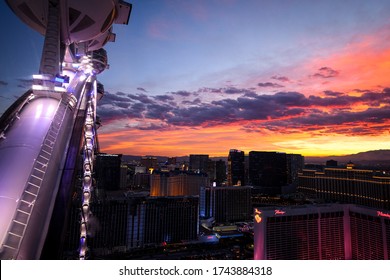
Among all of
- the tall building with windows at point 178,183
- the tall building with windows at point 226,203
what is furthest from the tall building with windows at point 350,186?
the tall building with windows at point 178,183

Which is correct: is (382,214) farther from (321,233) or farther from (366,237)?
(321,233)

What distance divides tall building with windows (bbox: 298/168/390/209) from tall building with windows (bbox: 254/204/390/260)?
16151mm

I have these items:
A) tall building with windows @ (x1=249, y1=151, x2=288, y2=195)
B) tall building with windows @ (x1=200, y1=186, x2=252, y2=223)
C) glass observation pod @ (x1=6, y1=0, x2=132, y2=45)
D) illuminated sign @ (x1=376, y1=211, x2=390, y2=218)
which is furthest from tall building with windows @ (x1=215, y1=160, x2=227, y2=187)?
glass observation pod @ (x1=6, y1=0, x2=132, y2=45)

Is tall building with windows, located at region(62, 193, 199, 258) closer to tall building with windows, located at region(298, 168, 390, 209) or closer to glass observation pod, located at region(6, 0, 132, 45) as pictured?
glass observation pod, located at region(6, 0, 132, 45)

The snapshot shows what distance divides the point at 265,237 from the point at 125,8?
1418 centimetres

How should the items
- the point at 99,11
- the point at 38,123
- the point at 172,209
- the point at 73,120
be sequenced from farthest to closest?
the point at 172,209 → the point at 99,11 → the point at 73,120 → the point at 38,123

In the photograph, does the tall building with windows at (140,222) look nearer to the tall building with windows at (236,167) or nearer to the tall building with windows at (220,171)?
the tall building with windows at (236,167)

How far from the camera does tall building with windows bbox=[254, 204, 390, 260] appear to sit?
14445 millimetres

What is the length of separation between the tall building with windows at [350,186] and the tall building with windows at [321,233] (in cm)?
1615

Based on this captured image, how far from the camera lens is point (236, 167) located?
53.4m

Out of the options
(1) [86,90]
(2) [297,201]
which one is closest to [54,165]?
(1) [86,90]

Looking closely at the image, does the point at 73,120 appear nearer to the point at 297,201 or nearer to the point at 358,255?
the point at 358,255

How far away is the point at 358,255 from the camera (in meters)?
15.6
